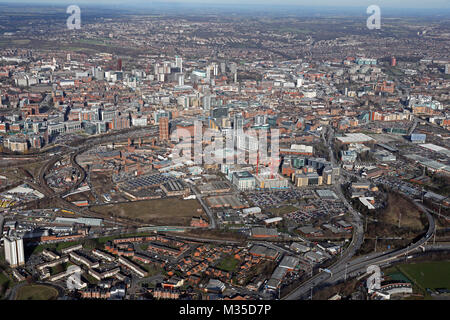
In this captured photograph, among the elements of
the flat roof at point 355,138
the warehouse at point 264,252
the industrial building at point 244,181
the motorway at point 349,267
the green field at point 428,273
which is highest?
the flat roof at point 355,138

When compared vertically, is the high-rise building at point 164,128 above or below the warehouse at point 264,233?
above

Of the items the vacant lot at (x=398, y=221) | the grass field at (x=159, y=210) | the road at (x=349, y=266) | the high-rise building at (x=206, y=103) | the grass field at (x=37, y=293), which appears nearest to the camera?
the grass field at (x=37, y=293)

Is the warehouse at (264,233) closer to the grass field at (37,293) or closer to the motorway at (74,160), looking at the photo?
the motorway at (74,160)

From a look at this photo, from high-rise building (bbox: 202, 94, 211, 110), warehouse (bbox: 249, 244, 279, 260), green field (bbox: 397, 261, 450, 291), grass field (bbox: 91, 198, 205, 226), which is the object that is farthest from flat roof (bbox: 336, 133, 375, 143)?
warehouse (bbox: 249, 244, 279, 260)

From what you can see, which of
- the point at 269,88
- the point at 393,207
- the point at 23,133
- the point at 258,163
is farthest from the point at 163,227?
the point at 269,88

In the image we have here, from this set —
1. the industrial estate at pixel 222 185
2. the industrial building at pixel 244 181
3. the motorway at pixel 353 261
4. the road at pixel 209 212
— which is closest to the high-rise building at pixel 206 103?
the industrial estate at pixel 222 185

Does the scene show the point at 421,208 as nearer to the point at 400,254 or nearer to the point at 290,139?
the point at 400,254

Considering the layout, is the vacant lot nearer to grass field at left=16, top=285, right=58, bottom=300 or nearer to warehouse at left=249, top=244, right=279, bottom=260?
warehouse at left=249, top=244, right=279, bottom=260
